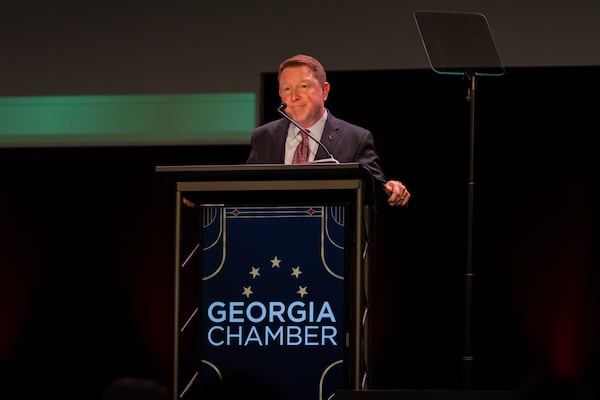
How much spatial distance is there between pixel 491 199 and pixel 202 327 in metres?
2.21

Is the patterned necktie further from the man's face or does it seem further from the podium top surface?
the podium top surface

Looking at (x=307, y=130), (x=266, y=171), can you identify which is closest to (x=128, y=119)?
(x=307, y=130)

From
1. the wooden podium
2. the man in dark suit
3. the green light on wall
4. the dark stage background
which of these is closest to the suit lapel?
the man in dark suit

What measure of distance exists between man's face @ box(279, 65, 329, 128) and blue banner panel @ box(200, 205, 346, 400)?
1.78 feet

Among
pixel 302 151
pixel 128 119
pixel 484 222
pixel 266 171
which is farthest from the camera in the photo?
pixel 128 119

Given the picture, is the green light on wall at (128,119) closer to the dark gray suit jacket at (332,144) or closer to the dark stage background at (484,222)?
the dark stage background at (484,222)

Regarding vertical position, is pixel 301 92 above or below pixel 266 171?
above

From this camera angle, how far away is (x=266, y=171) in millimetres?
2936

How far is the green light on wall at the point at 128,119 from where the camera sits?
196 inches

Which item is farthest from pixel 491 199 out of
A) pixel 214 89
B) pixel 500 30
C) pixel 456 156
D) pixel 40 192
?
pixel 40 192

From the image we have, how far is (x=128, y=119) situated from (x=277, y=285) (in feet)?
7.58

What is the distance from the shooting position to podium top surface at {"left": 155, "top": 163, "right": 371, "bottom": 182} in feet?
9.53

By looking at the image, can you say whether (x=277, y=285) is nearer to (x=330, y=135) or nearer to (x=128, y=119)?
(x=330, y=135)

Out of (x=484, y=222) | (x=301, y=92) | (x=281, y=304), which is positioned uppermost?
(x=301, y=92)
